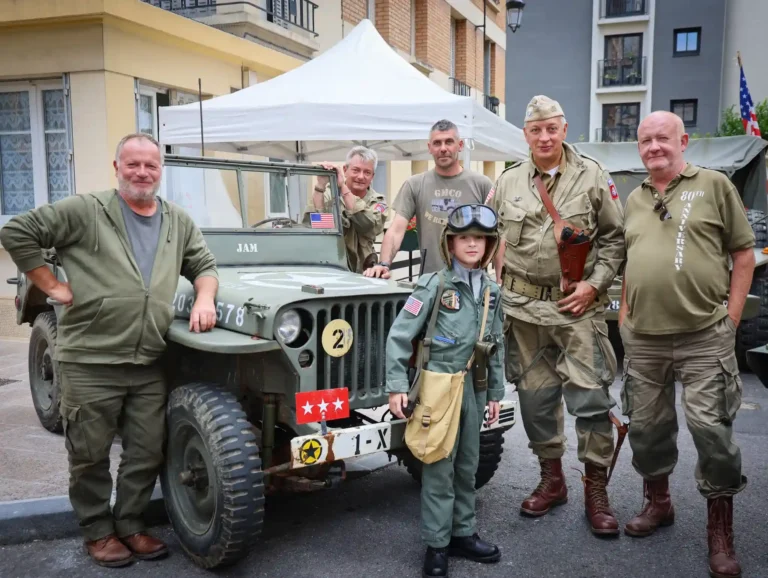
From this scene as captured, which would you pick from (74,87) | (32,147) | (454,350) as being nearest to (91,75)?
(74,87)

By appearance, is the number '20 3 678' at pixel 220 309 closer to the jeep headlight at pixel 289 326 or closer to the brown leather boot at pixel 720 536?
the jeep headlight at pixel 289 326

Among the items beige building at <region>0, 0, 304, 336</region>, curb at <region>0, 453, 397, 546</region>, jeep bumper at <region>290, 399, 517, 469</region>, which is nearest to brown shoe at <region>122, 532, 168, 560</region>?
curb at <region>0, 453, 397, 546</region>

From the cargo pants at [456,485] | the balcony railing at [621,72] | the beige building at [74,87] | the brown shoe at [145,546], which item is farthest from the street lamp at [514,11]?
the balcony railing at [621,72]

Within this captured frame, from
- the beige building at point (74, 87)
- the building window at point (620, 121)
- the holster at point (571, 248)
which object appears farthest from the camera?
the building window at point (620, 121)

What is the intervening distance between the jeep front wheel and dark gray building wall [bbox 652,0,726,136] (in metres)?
31.6

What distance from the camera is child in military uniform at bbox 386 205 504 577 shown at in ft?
10.6

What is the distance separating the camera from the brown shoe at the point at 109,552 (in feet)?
11.2

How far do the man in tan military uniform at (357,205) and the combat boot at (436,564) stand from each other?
207 centimetres

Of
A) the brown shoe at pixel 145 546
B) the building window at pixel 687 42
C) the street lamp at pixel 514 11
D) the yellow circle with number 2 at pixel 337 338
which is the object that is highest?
the building window at pixel 687 42

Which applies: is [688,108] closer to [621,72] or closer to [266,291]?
[621,72]

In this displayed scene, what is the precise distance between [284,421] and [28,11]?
6509mm

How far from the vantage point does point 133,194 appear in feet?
11.2

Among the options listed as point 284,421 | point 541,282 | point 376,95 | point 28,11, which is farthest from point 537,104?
point 28,11

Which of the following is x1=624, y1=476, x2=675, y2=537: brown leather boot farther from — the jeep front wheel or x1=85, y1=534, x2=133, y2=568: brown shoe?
x1=85, y1=534, x2=133, y2=568: brown shoe
